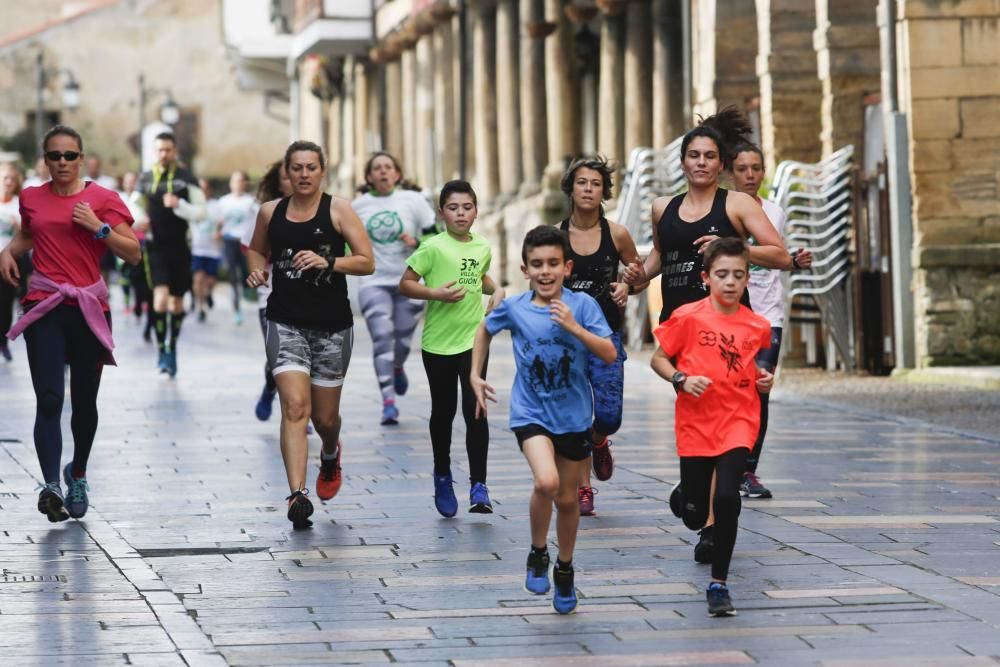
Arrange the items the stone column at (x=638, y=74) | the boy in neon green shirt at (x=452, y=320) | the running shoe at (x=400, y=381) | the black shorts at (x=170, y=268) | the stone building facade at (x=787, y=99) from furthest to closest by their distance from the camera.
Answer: the stone column at (x=638, y=74)
the black shorts at (x=170, y=268)
the stone building facade at (x=787, y=99)
the running shoe at (x=400, y=381)
the boy in neon green shirt at (x=452, y=320)

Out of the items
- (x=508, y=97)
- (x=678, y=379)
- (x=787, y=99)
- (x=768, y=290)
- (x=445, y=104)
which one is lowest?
(x=678, y=379)

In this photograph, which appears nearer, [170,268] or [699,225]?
[699,225]

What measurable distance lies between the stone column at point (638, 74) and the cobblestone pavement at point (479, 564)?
47.8 ft

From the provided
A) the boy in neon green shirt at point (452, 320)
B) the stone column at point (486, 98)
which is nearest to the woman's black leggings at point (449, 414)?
the boy in neon green shirt at point (452, 320)

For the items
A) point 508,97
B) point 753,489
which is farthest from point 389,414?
point 508,97

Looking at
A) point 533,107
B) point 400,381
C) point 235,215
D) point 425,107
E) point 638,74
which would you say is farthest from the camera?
point 425,107

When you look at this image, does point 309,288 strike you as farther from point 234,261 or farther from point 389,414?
point 234,261

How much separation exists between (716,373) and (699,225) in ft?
5.01

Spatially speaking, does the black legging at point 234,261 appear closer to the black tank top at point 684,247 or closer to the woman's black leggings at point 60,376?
the woman's black leggings at point 60,376

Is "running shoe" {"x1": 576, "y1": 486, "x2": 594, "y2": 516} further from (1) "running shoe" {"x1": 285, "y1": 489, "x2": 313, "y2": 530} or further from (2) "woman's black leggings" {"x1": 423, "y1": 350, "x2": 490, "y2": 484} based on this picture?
(1) "running shoe" {"x1": 285, "y1": 489, "x2": 313, "y2": 530}

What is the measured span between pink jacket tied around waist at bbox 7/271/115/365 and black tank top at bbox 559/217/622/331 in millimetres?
2035

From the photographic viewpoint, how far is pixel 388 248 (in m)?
14.5

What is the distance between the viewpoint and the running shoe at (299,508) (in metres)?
9.38

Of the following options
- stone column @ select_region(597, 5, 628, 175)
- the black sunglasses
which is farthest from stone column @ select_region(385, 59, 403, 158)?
the black sunglasses
